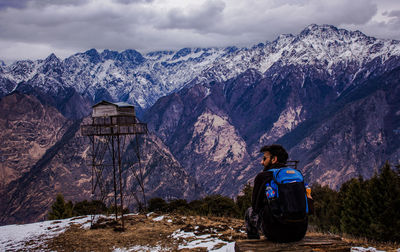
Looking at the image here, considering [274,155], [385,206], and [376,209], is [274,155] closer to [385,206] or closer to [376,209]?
[385,206]

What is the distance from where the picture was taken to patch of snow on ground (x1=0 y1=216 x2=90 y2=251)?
22.2m

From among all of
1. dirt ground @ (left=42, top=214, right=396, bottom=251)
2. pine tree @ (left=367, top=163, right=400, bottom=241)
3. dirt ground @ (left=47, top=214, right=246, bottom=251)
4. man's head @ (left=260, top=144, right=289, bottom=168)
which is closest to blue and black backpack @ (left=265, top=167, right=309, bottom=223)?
man's head @ (left=260, top=144, right=289, bottom=168)

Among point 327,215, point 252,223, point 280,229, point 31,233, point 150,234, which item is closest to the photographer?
point 280,229

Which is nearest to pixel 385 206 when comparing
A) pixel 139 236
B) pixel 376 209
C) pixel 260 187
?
pixel 376 209

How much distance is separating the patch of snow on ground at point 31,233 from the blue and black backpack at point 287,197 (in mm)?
17182

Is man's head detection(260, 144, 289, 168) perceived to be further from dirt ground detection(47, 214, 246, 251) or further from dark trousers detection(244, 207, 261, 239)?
dirt ground detection(47, 214, 246, 251)

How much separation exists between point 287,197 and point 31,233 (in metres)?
21.4

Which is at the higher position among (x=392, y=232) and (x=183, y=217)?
(x=183, y=217)

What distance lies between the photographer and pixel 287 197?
386 inches

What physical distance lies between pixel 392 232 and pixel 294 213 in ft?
140

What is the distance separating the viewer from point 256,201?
411 inches

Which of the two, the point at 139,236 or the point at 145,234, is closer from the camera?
the point at 139,236

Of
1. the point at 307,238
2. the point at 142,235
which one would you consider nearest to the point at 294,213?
the point at 307,238

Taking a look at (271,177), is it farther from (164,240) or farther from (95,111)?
(95,111)
